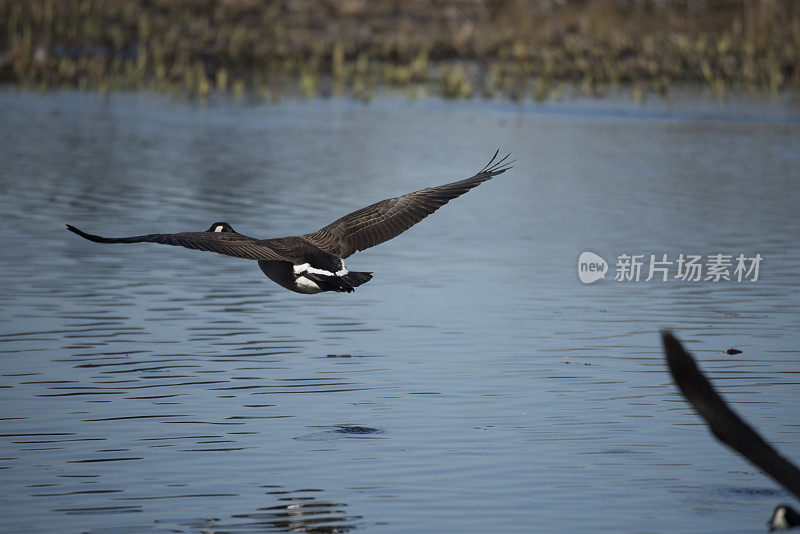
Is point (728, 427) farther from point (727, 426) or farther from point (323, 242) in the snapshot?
point (323, 242)

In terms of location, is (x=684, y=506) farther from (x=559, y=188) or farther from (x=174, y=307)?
(x=559, y=188)

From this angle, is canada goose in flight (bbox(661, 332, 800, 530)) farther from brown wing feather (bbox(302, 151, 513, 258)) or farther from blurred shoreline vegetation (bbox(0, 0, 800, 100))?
blurred shoreline vegetation (bbox(0, 0, 800, 100))

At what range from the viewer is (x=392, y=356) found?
11141 mm

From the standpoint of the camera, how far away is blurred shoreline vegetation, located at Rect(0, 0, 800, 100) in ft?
114

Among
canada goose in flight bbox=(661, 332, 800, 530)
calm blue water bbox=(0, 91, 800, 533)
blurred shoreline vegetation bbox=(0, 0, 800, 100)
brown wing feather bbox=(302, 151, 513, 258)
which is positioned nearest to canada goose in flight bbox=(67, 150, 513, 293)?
brown wing feather bbox=(302, 151, 513, 258)

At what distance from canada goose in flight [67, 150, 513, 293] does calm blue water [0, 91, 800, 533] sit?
882mm

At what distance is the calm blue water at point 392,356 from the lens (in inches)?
311

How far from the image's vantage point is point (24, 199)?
1936 cm

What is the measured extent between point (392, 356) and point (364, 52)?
29998 millimetres

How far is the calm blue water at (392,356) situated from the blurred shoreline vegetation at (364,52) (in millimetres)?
11364

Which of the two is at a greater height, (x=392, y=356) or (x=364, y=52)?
(x=364, y=52)

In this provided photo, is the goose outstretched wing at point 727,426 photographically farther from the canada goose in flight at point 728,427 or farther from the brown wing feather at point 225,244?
the brown wing feather at point 225,244

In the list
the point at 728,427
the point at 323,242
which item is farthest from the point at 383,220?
the point at 728,427

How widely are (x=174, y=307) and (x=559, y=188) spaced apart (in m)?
9.79
